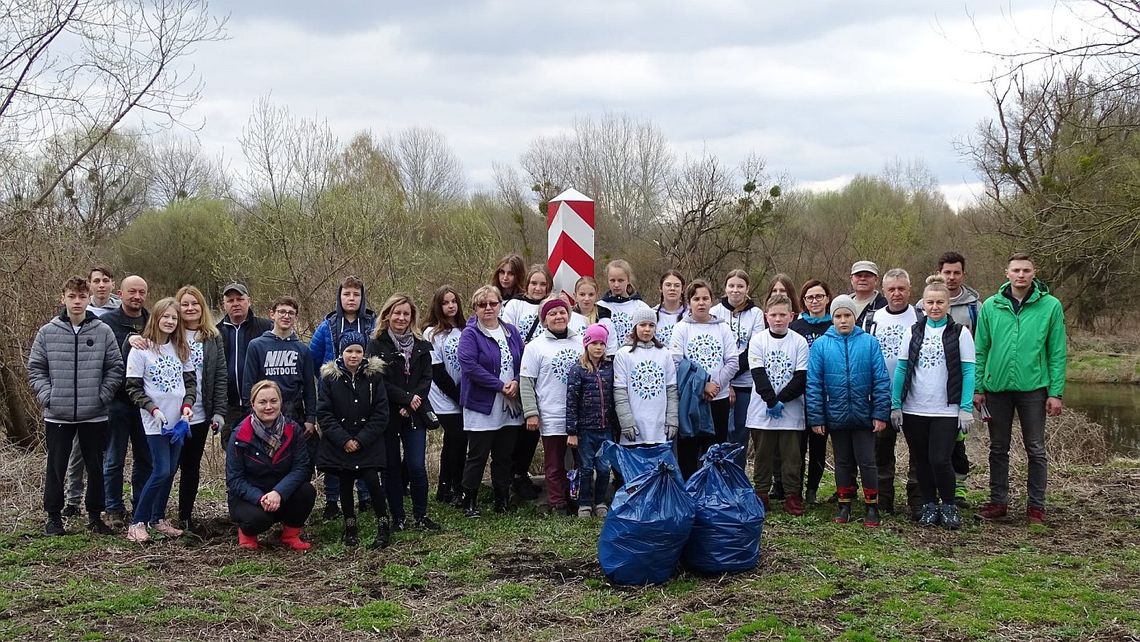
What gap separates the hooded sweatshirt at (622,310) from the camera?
284 inches

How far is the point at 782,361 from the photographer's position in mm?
6617

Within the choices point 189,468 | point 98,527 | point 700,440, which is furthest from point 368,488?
point 700,440

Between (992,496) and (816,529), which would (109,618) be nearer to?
(816,529)

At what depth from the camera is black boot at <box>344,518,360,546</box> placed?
19.8 ft

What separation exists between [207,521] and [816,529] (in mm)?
4491

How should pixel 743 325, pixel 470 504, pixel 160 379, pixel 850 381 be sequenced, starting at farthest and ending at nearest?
pixel 743 325 < pixel 470 504 < pixel 850 381 < pixel 160 379

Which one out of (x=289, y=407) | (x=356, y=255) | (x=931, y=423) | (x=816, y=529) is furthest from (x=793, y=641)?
(x=356, y=255)

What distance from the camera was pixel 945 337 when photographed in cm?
627

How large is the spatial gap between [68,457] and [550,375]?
137 inches

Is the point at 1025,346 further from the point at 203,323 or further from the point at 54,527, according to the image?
the point at 54,527

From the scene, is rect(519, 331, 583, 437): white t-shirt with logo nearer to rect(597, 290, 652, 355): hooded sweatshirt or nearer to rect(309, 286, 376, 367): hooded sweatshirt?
rect(597, 290, 652, 355): hooded sweatshirt

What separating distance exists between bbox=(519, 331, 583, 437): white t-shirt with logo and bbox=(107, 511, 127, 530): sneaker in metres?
3.13

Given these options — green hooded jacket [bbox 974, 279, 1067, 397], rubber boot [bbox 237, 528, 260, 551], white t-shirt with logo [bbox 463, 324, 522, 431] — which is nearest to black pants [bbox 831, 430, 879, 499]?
green hooded jacket [bbox 974, 279, 1067, 397]

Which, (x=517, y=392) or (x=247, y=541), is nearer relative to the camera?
(x=247, y=541)
